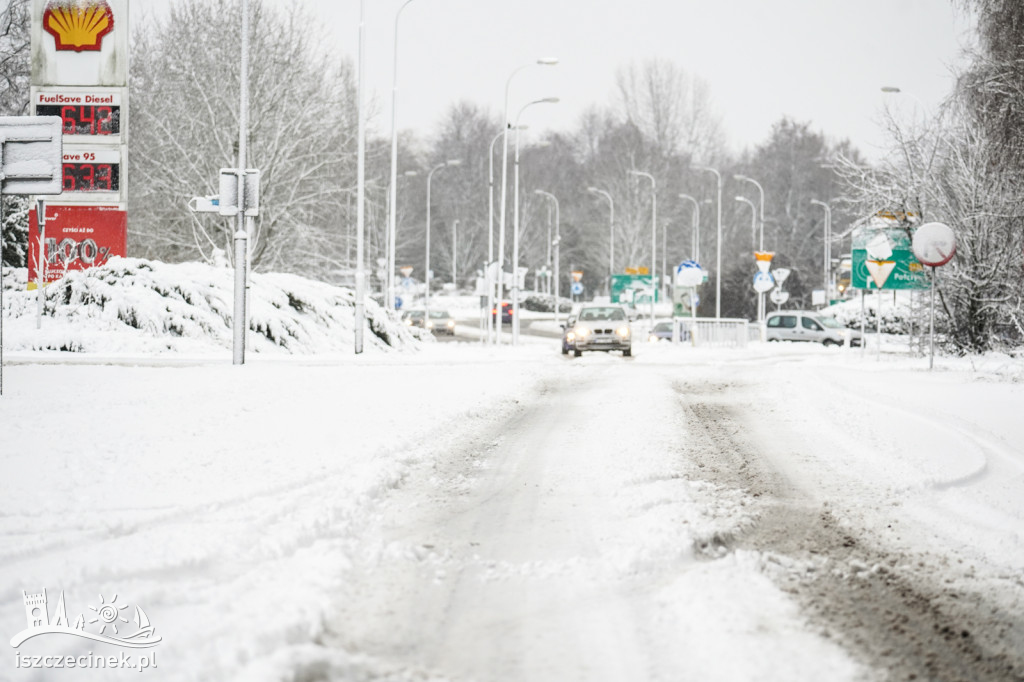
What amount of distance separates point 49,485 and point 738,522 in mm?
4674

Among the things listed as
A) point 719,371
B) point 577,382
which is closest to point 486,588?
point 577,382

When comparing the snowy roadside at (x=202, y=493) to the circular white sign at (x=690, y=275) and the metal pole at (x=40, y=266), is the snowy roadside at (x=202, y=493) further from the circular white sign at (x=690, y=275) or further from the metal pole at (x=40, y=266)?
the circular white sign at (x=690, y=275)

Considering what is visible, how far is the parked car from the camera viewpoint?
46562 millimetres

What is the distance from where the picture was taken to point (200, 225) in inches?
1475

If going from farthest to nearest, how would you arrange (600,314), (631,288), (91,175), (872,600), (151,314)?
(631,288) < (600,314) < (91,175) < (151,314) < (872,600)

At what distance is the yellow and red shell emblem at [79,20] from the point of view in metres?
28.9

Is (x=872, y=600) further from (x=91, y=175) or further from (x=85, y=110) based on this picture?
(x=85, y=110)

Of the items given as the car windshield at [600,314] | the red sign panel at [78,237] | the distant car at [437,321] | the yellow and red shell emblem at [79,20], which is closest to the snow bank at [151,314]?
the red sign panel at [78,237]

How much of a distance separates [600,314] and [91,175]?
48.1ft

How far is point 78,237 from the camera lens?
98.5 ft

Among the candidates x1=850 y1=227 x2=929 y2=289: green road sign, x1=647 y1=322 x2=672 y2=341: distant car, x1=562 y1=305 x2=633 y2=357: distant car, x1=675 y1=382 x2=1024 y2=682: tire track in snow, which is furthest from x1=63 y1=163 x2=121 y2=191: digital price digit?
x1=647 y1=322 x2=672 y2=341: distant car

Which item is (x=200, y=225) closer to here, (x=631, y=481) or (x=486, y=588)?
(x=631, y=481)

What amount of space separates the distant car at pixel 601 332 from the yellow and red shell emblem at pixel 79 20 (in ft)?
49.9

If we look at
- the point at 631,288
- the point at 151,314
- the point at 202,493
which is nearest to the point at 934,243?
the point at 151,314
